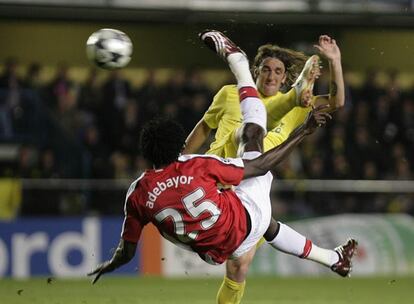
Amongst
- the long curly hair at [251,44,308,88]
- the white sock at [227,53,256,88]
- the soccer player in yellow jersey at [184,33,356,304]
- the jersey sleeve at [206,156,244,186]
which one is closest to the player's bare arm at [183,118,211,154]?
the soccer player in yellow jersey at [184,33,356,304]

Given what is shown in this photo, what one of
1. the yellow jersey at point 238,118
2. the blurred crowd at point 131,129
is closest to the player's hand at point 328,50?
the yellow jersey at point 238,118

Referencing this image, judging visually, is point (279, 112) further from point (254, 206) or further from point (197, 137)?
point (254, 206)

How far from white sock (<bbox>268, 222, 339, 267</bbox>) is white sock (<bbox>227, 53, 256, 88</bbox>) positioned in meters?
1.23

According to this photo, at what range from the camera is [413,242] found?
49.5ft

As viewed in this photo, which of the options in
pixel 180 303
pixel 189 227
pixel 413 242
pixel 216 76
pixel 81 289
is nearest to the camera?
pixel 189 227

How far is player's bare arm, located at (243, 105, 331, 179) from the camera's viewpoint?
7273mm

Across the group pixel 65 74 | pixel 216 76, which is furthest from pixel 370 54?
pixel 65 74

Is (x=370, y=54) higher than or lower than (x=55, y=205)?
higher

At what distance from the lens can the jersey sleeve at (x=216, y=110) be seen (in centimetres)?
A: 888

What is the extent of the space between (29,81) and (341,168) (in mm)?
4923

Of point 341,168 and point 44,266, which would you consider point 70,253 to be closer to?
point 44,266

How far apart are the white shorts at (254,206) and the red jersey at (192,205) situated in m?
0.12

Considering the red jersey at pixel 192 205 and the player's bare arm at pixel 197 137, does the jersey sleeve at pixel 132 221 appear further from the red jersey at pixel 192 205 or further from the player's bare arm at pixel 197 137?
the player's bare arm at pixel 197 137

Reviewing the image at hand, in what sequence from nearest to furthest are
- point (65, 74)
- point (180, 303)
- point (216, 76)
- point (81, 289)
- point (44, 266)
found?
point (180, 303) → point (81, 289) → point (44, 266) → point (65, 74) → point (216, 76)
